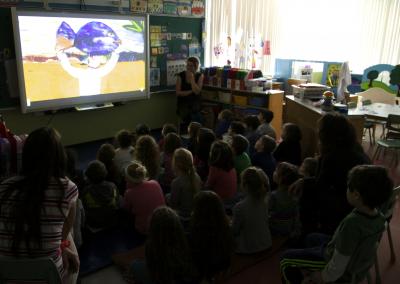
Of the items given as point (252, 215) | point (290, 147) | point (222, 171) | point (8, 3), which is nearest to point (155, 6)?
point (8, 3)

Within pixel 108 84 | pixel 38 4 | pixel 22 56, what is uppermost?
pixel 38 4

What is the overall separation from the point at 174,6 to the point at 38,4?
A: 83.4 inches

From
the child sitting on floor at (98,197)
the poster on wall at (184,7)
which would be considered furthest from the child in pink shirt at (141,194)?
the poster on wall at (184,7)

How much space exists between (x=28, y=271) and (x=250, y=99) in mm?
4531

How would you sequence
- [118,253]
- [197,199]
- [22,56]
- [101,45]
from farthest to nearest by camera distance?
1. [101,45]
2. [22,56]
3. [118,253]
4. [197,199]

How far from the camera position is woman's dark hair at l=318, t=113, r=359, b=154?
2.25 meters

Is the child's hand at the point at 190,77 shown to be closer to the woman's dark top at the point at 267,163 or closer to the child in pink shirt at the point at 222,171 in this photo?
the woman's dark top at the point at 267,163

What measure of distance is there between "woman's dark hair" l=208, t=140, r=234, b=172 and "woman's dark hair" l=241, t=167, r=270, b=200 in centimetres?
54

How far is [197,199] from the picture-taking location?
6.81 feet

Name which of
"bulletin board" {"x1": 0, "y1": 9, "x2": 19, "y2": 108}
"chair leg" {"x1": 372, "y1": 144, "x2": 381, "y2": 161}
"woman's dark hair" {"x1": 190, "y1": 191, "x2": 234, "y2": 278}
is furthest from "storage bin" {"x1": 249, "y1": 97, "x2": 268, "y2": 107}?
"woman's dark hair" {"x1": 190, "y1": 191, "x2": 234, "y2": 278}

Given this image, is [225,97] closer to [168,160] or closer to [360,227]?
[168,160]

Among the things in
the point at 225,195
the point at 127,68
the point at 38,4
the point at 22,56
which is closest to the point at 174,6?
the point at 127,68

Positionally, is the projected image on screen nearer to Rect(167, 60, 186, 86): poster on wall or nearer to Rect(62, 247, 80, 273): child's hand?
Rect(167, 60, 186, 86): poster on wall

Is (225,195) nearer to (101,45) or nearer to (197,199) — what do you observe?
(197,199)
